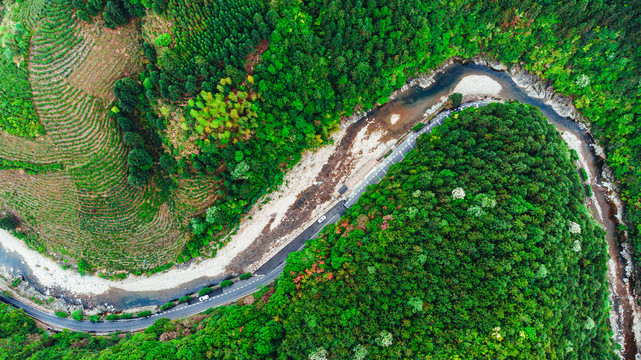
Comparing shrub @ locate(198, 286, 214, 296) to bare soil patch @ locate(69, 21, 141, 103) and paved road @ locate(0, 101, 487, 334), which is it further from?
bare soil patch @ locate(69, 21, 141, 103)

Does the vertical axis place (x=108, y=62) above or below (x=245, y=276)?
above

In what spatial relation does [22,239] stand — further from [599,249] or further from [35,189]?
[599,249]

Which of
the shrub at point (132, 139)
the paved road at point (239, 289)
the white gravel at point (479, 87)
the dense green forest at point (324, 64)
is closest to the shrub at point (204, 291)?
the paved road at point (239, 289)

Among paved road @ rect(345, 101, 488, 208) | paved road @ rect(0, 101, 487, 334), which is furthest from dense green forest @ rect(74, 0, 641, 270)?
paved road @ rect(0, 101, 487, 334)

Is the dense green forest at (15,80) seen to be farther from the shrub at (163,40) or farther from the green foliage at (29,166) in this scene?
the shrub at (163,40)

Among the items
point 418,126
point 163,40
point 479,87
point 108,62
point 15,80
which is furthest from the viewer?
point 479,87

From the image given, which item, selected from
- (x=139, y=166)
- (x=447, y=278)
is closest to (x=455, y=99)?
(x=447, y=278)

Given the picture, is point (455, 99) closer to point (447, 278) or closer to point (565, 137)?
point (565, 137)

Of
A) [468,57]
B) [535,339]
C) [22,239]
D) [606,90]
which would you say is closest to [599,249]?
[535,339]
